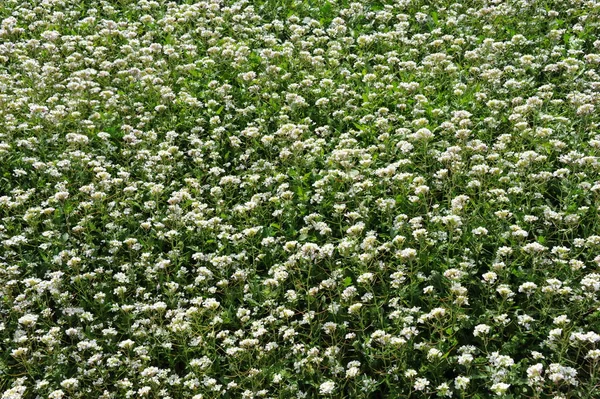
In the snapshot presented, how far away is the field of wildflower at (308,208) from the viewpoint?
4.84 metres

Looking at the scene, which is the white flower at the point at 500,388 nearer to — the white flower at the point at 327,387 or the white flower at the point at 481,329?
the white flower at the point at 481,329

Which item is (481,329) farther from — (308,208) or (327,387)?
(308,208)

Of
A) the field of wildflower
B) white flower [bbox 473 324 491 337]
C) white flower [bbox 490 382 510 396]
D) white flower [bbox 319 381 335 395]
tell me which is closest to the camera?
white flower [bbox 490 382 510 396]

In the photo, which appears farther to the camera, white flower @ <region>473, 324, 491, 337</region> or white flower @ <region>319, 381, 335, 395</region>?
white flower @ <region>473, 324, 491, 337</region>

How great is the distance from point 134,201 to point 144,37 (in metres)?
3.03

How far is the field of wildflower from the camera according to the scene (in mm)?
4840

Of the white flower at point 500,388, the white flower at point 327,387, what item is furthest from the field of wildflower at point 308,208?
the white flower at point 500,388

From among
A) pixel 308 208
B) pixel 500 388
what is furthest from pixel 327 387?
pixel 308 208

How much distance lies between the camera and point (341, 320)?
5125 mm

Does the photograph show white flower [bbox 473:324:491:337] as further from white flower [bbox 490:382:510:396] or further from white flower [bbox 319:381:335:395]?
white flower [bbox 319:381:335:395]

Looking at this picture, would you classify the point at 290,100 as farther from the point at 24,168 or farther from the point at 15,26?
the point at 15,26

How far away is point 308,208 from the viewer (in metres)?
6.12

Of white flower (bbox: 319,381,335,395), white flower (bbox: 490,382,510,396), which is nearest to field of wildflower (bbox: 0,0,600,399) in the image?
white flower (bbox: 319,381,335,395)

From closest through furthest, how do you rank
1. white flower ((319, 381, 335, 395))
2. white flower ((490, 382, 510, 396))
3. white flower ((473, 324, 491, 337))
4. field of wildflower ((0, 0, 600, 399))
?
white flower ((490, 382, 510, 396)) → white flower ((319, 381, 335, 395)) → white flower ((473, 324, 491, 337)) → field of wildflower ((0, 0, 600, 399))
